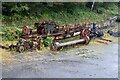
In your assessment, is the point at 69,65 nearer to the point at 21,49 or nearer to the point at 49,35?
the point at 21,49

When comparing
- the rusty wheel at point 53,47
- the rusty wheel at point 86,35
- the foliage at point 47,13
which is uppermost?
the foliage at point 47,13

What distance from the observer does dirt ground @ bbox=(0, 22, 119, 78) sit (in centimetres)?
1786

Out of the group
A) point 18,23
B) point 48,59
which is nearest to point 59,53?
point 48,59

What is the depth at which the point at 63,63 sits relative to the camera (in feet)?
67.1

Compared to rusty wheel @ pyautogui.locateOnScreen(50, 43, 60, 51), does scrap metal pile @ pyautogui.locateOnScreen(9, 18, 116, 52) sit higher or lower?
higher

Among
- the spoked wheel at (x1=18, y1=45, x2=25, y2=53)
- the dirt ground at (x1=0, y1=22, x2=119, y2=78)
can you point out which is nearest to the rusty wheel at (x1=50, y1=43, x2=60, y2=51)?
the dirt ground at (x1=0, y1=22, x2=119, y2=78)

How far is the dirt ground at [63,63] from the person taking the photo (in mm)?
17859

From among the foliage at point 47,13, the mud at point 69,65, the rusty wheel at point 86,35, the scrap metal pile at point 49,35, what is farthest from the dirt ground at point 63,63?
the foliage at point 47,13

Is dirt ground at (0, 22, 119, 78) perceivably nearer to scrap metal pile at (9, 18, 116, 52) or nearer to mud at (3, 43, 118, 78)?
mud at (3, 43, 118, 78)

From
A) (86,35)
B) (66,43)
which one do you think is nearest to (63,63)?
(66,43)

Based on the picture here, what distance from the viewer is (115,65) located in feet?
69.5

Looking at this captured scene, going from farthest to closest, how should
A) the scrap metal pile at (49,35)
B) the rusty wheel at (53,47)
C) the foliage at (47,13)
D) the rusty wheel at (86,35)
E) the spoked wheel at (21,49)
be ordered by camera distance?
the foliage at (47,13) < the rusty wheel at (86,35) < the rusty wheel at (53,47) < the scrap metal pile at (49,35) < the spoked wheel at (21,49)

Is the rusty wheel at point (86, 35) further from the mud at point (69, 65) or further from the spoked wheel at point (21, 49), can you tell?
the spoked wheel at point (21, 49)

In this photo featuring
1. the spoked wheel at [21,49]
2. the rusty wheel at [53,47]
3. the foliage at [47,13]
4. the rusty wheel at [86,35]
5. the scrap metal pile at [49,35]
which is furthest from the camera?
the foliage at [47,13]
